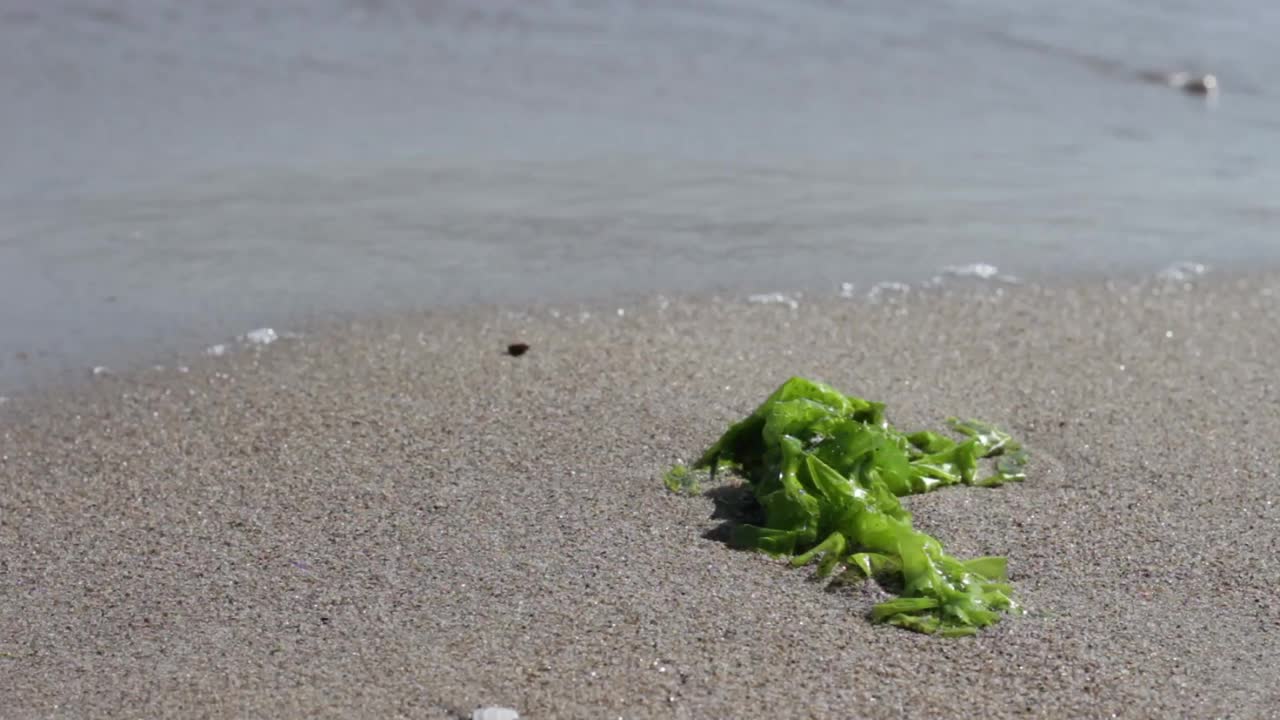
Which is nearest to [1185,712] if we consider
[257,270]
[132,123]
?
[257,270]

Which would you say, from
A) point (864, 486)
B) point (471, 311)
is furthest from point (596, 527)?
point (471, 311)

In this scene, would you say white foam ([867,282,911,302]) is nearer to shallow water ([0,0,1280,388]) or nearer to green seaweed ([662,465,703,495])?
shallow water ([0,0,1280,388])

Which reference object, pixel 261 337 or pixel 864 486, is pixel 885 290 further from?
pixel 261 337

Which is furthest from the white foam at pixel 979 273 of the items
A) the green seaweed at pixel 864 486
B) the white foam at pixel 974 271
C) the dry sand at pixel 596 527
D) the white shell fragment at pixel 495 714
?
the white shell fragment at pixel 495 714

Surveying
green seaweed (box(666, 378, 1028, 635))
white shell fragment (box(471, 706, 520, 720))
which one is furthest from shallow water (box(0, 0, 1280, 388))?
white shell fragment (box(471, 706, 520, 720))

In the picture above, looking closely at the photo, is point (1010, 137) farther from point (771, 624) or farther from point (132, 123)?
point (771, 624)

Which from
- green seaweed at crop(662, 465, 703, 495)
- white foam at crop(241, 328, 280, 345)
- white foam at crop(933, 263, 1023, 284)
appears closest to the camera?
green seaweed at crop(662, 465, 703, 495)

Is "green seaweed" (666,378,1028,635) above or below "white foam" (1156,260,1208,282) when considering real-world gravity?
below
